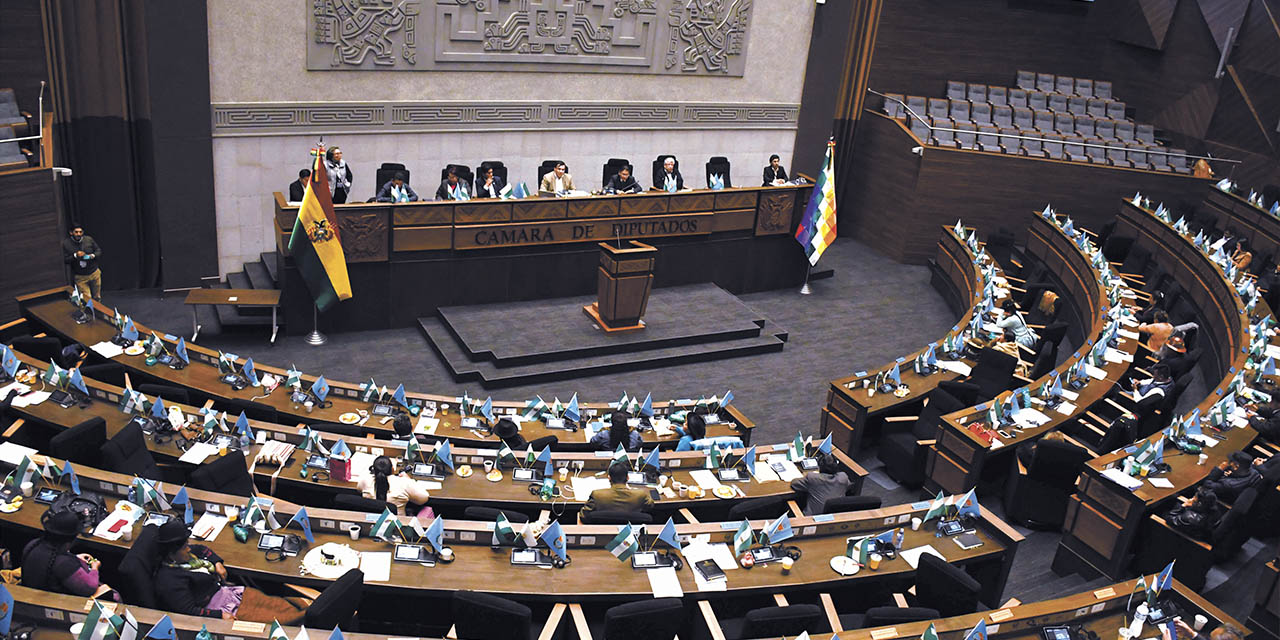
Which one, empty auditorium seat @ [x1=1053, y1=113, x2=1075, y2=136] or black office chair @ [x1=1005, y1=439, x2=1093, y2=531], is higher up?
empty auditorium seat @ [x1=1053, y1=113, x2=1075, y2=136]

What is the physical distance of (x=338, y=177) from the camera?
11414 mm

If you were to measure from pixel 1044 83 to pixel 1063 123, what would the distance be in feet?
4.69

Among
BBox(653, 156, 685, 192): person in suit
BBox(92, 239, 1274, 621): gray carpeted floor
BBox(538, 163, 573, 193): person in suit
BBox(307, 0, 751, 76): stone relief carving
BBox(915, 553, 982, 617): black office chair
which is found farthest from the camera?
BBox(653, 156, 685, 192): person in suit

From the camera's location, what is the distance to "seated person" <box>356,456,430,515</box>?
671cm

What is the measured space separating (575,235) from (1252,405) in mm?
7505

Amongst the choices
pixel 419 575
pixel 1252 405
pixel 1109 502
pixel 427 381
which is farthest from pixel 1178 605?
pixel 427 381

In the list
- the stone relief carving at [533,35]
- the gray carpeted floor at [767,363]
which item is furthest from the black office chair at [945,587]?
the stone relief carving at [533,35]

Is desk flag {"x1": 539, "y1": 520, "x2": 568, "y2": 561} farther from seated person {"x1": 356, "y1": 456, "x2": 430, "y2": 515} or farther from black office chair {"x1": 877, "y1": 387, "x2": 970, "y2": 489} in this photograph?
black office chair {"x1": 877, "y1": 387, "x2": 970, "y2": 489}

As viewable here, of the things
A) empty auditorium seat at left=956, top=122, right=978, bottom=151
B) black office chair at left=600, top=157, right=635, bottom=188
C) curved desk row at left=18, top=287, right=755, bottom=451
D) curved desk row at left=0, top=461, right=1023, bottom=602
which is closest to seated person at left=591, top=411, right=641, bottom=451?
curved desk row at left=18, top=287, right=755, bottom=451

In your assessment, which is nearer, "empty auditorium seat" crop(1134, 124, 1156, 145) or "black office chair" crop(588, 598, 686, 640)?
"black office chair" crop(588, 598, 686, 640)

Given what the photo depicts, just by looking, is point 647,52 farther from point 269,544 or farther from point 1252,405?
point 269,544

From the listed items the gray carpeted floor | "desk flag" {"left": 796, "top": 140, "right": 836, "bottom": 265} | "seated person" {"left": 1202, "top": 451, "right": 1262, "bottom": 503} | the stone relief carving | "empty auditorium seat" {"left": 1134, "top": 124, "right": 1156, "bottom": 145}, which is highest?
the stone relief carving

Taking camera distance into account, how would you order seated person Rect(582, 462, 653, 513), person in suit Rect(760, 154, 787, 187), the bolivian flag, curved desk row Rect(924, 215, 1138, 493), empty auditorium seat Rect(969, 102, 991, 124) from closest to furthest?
seated person Rect(582, 462, 653, 513), curved desk row Rect(924, 215, 1138, 493), the bolivian flag, person in suit Rect(760, 154, 787, 187), empty auditorium seat Rect(969, 102, 991, 124)

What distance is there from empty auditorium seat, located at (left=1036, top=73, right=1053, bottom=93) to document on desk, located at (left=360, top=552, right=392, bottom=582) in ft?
53.5
